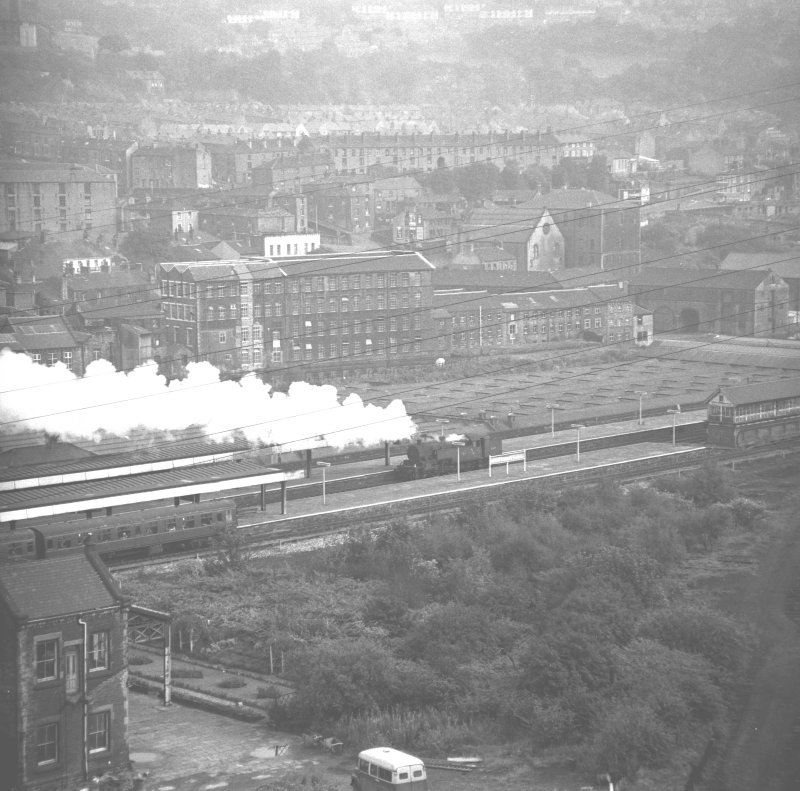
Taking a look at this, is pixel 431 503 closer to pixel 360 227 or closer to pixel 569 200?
pixel 569 200

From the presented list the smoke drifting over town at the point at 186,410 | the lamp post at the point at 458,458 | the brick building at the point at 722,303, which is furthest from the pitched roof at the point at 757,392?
the brick building at the point at 722,303

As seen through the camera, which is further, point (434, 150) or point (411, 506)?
point (434, 150)

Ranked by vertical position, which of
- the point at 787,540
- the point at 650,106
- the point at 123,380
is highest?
the point at 650,106

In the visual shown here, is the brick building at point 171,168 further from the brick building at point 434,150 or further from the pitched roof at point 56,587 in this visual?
the pitched roof at point 56,587

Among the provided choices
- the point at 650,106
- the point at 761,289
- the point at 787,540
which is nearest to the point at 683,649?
the point at 787,540

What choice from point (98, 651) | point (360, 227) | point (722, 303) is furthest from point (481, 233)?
point (98, 651)

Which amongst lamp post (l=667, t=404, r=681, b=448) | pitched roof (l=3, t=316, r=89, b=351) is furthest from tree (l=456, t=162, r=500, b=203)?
pitched roof (l=3, t=316, r=89, b=351)

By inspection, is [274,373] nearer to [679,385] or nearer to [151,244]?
[679,385]
